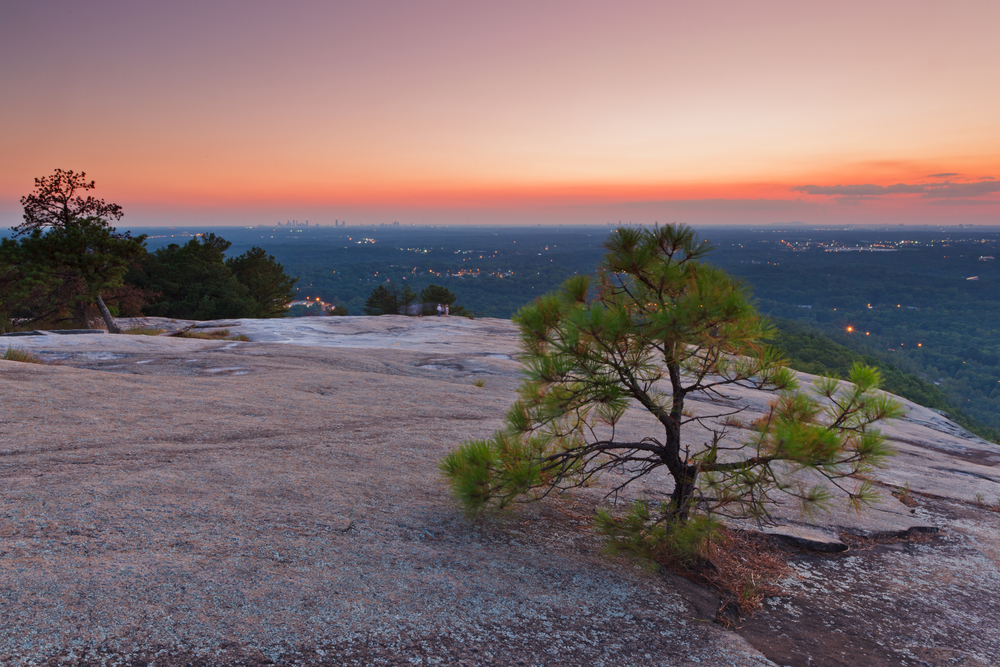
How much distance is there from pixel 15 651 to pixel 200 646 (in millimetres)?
908

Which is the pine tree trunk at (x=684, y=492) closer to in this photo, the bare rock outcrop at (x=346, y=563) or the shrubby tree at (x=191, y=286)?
the bare rock outcrop at (x=346, y=563)

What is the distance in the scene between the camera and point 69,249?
19.3m

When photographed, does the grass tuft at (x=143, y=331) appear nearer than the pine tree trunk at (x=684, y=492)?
No

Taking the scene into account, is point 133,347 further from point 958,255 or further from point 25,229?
point 958,255

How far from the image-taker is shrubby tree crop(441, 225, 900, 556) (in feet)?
12.6

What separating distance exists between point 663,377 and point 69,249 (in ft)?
76.7

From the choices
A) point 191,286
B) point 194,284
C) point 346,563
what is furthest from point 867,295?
point 346,563

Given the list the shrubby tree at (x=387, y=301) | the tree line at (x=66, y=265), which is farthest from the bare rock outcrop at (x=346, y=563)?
the shrubby tree at (x=387, y=301)

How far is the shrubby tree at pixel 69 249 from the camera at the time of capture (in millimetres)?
18953

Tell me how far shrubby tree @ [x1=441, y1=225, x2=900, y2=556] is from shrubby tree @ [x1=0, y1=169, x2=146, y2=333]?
2067cm

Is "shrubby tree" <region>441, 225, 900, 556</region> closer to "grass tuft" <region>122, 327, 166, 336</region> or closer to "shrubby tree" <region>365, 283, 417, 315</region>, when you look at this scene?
"grass tuft" <region>122, 327, 166, 336</region>

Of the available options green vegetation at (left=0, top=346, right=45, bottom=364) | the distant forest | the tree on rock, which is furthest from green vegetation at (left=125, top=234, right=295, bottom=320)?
the distant forest

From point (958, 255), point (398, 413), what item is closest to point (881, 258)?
point (958, 255)

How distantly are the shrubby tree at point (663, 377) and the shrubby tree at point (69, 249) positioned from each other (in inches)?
814
